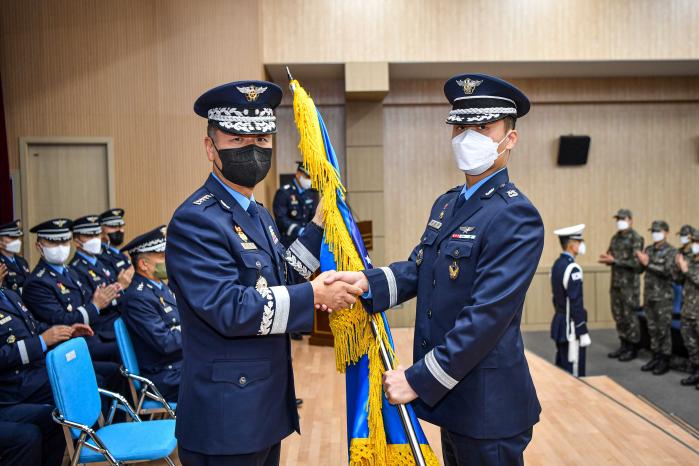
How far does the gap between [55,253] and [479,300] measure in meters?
4.08

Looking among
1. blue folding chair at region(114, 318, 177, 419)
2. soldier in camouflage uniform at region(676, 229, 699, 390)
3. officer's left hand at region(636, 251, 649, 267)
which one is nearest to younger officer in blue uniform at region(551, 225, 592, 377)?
soldier in camouflage uniform at region(676, 229, 699, 390)

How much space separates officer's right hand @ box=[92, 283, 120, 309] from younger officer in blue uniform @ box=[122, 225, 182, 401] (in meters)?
1.09

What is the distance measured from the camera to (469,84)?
6.81 ft

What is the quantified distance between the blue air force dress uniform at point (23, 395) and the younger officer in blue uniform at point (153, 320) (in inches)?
20.3

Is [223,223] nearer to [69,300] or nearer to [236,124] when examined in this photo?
[236,124]

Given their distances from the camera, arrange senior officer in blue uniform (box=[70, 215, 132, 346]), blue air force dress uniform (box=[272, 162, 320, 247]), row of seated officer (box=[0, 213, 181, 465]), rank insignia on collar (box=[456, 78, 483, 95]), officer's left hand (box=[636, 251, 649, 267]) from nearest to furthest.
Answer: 1. rank insignia on collar (box=[456, 78, 483, 95])
2. row of seated officer (box=[0, 213, 181, 465])
3. senior officer in blue uniform (box=[70, 215, 132, 346])
4. blue air force dress uniform (box=[272, 162, 320, 247])
5. officer's left hand (box=[636, 251, 649, 267])

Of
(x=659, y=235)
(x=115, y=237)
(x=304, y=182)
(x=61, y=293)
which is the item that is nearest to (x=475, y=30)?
(x=304, y=182)

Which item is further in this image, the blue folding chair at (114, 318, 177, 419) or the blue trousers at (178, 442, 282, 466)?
the blue folding chair at (114, 318, 177, 419)

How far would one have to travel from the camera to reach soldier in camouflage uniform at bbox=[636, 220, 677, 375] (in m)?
6.93

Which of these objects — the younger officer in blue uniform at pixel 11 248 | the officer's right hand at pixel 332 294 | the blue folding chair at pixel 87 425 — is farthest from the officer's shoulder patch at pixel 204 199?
the younger officer in blue uniform at pixel 11 248

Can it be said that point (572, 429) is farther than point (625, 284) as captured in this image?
No

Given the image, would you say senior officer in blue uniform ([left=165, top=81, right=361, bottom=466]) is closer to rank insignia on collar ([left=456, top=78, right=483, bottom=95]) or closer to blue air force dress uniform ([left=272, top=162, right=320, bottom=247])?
rank insignia on collar ([left=456, top=78, right=483, bottom=95])

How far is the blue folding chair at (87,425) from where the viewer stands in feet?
9.16

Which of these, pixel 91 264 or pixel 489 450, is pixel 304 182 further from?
pixel 489 450
